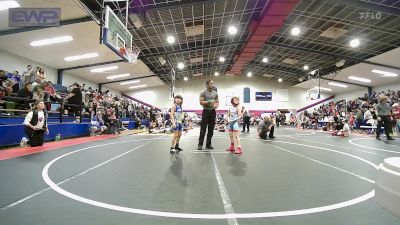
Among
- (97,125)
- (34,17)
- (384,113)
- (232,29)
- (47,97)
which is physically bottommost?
(97,125)

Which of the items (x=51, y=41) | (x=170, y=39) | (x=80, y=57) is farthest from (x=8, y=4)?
(x=170, y=39)

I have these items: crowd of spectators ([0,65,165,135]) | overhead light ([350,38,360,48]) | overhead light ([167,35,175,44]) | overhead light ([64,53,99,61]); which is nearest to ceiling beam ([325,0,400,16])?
overhead light ([350,38,360,48])

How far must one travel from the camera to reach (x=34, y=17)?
10.3m

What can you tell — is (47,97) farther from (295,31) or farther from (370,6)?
(295,31)

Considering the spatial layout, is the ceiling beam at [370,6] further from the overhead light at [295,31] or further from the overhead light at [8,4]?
the overhead light at [8,4]

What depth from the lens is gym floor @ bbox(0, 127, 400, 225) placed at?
199 centimetres

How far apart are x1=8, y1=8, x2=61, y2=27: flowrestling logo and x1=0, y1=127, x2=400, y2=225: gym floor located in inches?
314

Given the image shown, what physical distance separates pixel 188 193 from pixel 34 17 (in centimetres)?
1115

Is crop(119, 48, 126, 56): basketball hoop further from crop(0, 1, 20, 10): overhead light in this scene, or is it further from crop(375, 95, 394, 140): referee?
crop(375, 95, 394, 140): referee

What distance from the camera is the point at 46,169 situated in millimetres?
3846

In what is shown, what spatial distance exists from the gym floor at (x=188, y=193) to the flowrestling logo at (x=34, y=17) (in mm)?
7981

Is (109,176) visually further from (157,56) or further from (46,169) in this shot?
(157,56)

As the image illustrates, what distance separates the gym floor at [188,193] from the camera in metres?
1.99

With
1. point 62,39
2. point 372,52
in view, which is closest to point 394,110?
point 372,52
